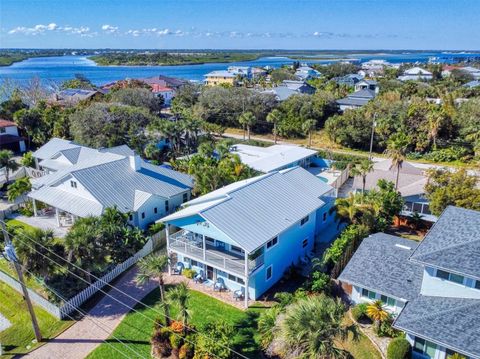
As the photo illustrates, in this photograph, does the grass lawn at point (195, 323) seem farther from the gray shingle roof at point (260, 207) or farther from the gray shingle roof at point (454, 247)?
the gray shingle roof at point (454, 247)

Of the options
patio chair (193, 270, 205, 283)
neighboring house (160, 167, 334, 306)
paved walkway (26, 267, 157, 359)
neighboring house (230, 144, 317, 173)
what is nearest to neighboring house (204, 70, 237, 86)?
neighboring house (230, 144, 317, 173)

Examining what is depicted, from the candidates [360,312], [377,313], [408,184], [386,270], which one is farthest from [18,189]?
[408,184]

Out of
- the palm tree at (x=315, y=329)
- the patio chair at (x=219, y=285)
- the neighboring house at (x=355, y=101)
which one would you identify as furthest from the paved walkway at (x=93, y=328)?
the neighboring house at (x=355, y=101)

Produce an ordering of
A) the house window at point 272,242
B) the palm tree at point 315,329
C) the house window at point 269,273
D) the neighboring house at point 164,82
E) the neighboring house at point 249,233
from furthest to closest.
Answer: the neighboring house at point 164,82 < the house window at point 269,273 < the house window at point 272,242 < the neighboring house at point 249,233 < the palm tree at point 315,329

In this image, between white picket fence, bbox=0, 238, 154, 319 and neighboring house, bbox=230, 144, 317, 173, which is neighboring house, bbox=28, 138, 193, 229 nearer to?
white picket fence, bbox=0, 238, 154, 319

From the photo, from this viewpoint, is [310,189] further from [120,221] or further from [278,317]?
[120,221]

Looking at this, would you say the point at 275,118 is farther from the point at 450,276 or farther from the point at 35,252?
the point at 450,276

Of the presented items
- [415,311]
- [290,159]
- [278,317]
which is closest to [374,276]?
[415,311]
